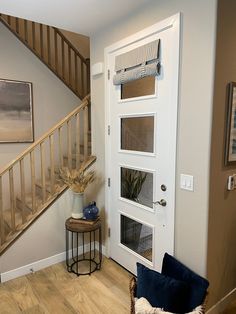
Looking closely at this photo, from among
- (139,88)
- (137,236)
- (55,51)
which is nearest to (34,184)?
(137,236)

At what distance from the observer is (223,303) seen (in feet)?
6.46

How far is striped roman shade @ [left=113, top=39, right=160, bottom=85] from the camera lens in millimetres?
1980

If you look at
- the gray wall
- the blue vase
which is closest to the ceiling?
the gray wall

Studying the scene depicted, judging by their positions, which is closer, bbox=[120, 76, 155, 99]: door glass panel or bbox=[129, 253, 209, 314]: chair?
bbox=[129, 253, 209, 314]: chair

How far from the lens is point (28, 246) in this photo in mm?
2518

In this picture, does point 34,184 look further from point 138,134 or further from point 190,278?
point 190,278

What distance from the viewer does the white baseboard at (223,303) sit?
6.22 feet

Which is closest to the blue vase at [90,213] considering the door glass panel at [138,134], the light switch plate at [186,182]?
the door glass panel at [138,134]

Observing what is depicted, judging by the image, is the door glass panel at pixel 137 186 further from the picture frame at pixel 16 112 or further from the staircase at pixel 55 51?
the staircase at pixel 55 51

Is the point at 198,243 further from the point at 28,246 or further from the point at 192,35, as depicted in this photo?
the point at 28,246

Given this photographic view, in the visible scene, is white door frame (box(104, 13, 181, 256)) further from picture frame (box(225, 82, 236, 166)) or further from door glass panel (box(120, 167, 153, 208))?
picture frame (box(225, 82, 236, 166))

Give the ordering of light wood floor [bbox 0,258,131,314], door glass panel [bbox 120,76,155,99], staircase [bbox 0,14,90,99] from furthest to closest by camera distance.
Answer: staircase [bbox 0,14,90,99] → door glass panel [bbox 120,76,155,99] → light wood floor [bbox 0,258,131,314]

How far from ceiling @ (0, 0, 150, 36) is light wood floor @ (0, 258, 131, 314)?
2.62 metres

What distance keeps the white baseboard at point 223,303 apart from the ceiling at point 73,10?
262 cm
